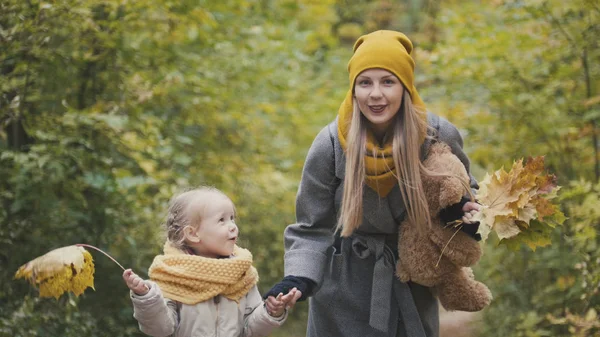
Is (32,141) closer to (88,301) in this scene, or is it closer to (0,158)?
(0,158)

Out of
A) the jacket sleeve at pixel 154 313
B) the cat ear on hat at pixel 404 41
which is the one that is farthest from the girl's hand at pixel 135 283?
the cat ear on hat at pixel 404 41

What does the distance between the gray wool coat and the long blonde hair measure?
0.10m

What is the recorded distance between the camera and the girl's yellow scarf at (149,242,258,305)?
306 cm

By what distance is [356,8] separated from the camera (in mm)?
16578

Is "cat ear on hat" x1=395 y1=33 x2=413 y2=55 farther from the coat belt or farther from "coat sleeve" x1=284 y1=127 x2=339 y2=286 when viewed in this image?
the coat belt

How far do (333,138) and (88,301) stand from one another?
2626mm

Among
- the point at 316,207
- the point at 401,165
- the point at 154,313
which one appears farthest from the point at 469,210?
the point at 154,313

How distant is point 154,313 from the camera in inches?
112

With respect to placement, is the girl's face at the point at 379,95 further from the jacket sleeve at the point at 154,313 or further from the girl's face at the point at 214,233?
the jacket sleeve at the point at 154,313

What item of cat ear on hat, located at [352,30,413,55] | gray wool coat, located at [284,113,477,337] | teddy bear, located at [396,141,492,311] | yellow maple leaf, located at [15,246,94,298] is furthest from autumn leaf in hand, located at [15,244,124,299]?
cat ear on hat, located at [352,30,413,55]

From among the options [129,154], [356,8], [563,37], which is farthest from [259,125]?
[356,8]

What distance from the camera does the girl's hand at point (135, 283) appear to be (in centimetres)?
272

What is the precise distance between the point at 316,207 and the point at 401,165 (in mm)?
465

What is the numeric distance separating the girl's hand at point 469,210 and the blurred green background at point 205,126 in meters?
1.21
